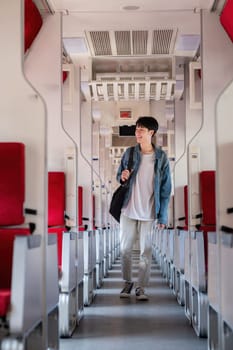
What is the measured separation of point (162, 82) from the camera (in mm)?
7090

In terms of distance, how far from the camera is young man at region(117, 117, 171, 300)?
5.27m

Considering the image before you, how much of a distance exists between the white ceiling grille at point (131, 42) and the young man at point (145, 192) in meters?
1.15

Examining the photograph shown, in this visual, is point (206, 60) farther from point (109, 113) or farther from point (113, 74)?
point (109, 113)

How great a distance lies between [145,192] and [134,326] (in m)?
1.49

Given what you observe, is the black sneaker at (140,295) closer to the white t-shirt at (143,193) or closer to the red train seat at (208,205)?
the white t-shirt at (143,193)

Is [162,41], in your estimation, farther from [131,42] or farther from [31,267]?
[31,267]

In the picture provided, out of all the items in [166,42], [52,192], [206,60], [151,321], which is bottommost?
[151,321]

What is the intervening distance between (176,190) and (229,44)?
2089 mm

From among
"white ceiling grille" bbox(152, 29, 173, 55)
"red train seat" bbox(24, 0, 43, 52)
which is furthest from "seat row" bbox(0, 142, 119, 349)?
"white ceiling grille" bbox(152, 29, 173, 55)

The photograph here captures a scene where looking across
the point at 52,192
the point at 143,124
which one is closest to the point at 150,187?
the point at 143,124

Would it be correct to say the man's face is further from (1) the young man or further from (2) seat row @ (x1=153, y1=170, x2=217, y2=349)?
(2) seat row @ (x1=153, y1=170, x2=217, y2=349)

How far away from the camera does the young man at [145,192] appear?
5.27 m

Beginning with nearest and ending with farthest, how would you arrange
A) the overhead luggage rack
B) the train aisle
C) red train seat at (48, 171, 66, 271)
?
the train aisle, red train seat at (48, 171, 66, 271), the overhead luggage rack

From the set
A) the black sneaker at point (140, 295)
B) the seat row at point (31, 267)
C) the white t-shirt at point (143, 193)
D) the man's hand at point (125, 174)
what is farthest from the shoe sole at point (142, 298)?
the man's hand at point (125, 174)
